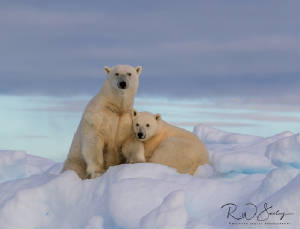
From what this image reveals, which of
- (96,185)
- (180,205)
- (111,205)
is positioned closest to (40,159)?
(96,185)

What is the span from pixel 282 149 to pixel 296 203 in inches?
180

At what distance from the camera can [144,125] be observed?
22.0 feet

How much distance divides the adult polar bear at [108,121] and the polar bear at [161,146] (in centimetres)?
17

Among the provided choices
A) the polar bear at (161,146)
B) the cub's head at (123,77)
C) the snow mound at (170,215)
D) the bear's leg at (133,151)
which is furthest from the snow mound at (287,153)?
the snow mound at (170,215)

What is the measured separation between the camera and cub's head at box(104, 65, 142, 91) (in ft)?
21.2

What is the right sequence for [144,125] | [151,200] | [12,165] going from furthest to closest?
[12,165] < [144,125] < [151,200]

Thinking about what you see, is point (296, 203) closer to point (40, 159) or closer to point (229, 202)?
point (229, 202)

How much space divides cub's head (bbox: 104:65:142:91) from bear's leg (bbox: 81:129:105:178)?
749 millimetres

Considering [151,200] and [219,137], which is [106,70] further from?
[219,137]

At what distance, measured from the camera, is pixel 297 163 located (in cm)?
866
